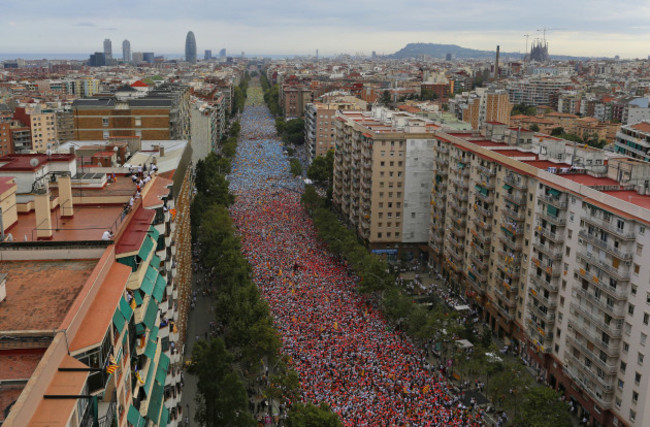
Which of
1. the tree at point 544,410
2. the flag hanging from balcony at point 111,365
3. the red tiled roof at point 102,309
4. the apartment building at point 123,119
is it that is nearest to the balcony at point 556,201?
the tree at point 544,410

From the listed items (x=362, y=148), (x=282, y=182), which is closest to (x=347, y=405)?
(x=362, y=148)

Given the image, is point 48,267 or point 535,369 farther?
point 535,369

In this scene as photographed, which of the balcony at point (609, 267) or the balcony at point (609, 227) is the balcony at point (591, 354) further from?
the balcony at point (609, 227)

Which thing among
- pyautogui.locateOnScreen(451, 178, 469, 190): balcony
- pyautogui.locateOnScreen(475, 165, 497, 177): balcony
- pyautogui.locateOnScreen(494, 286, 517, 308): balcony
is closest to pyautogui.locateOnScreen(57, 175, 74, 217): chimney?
pyautogui.locateOnScreen(494, 286, 517, 308): balcony

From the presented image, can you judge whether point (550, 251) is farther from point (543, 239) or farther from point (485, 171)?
point (485, 171)

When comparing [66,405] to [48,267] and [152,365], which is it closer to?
[48,267]
